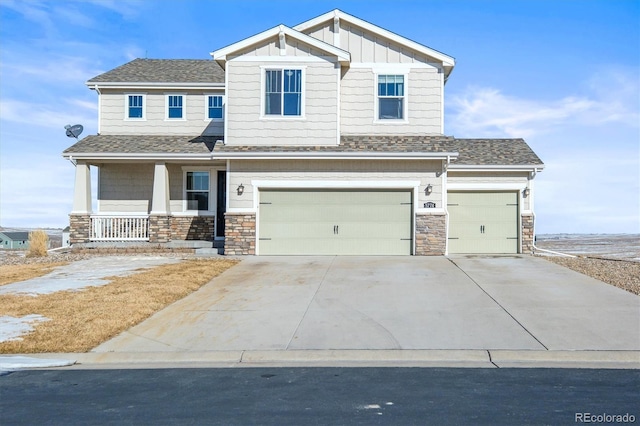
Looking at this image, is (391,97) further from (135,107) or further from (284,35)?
(135,107)

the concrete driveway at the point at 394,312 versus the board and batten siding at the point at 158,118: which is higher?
the board and batten siding at the point at 158,118

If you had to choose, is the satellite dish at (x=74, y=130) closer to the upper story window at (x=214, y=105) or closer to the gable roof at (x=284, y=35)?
the upper story window at (x=214, y=105)

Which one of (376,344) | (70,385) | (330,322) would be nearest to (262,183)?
(330,322)

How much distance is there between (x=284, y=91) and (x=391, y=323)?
1194 centimetres

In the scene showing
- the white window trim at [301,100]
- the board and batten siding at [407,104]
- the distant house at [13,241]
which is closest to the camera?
the white window trim at [301,100]

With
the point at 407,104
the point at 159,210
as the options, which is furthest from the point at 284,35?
the point at 159,210

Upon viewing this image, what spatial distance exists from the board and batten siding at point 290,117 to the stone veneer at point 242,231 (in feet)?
8.09

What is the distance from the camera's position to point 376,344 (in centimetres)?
1011

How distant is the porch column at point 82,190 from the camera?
77.4 feet

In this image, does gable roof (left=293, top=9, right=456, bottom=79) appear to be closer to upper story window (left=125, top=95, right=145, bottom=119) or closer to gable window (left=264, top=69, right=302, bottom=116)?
gable window (left=264, top=69, right=302, bottom=116)

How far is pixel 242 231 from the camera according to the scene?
21.2 meters
